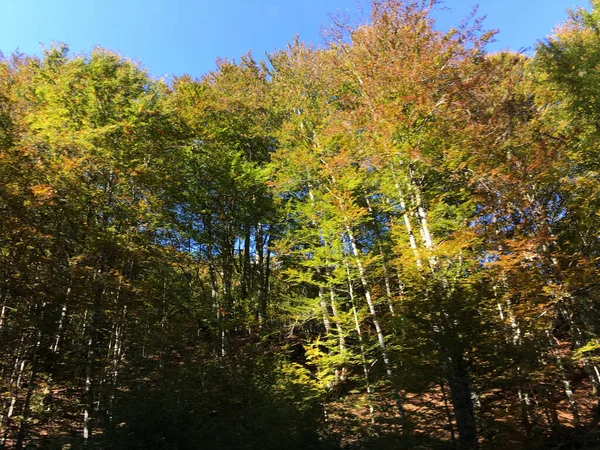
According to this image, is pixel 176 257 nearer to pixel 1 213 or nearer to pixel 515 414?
pixel 1 213

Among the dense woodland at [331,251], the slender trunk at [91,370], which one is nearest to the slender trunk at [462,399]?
the dense woodland at [331,251]

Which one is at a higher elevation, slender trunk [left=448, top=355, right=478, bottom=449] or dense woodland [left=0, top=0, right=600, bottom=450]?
dense woodland [left=0, top=0, right=600, bottom=450]

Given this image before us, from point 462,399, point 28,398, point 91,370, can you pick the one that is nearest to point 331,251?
point 462,399

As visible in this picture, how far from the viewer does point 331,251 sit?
10891mm

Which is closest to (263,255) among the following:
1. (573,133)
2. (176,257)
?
(176,257)

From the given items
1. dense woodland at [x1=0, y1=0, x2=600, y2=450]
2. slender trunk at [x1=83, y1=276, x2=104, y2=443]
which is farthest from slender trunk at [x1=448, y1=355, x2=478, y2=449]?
slender trunk at [x1=83, y1=276, x2=104, y2=443]

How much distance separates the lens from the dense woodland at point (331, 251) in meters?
6.11

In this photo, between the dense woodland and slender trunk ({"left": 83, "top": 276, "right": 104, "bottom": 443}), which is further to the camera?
slender trunk ({"left": 83, "top": 276, "right": 104, "bottom": 443})

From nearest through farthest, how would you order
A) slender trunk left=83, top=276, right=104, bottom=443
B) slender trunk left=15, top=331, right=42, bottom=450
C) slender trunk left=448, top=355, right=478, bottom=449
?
slender trunk left=448, top=355, right=478, bottom=449 → slender trunk left=15, top=331, right=42, bottom=450 → slender trunk left=83, top=276, right=104, bottom=443

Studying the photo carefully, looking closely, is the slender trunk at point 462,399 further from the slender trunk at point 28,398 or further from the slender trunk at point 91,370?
the slender trunk at point 28,398

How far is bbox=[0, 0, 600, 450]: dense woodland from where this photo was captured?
6113 millimetres

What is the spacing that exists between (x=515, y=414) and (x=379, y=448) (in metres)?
5.14

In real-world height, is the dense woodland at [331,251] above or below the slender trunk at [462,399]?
above

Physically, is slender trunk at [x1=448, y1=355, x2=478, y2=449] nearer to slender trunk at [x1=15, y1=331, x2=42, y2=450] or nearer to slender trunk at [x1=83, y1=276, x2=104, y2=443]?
slender trunk at [x1=83, y1=276, x2=104, y2=443]
